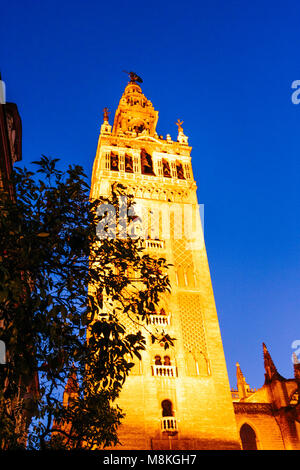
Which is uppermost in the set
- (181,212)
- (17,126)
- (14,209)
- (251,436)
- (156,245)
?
(181,212)

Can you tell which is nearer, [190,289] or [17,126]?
[17,126]

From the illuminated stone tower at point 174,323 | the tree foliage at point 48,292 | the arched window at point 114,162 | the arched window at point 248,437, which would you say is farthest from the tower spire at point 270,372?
the tree foliage at point 48,292

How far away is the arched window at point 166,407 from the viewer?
1973 centimetres

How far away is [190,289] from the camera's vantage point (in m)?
24.1

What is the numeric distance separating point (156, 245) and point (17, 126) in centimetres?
1241

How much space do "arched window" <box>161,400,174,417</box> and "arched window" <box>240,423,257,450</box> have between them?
8881 millimetres

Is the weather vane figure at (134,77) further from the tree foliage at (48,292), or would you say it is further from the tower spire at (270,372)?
the tree foliage at (48,292)

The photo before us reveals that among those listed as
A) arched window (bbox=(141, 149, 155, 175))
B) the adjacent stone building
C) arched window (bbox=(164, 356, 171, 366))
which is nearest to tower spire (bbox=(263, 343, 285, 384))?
the adjacent stone building

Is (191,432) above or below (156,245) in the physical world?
below

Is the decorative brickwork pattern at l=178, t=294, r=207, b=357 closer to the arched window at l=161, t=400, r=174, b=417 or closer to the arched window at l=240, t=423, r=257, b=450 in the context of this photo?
the arched window at l=161, t=400, r=174, b=417

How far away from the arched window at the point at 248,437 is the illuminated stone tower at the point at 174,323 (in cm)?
A: 743
